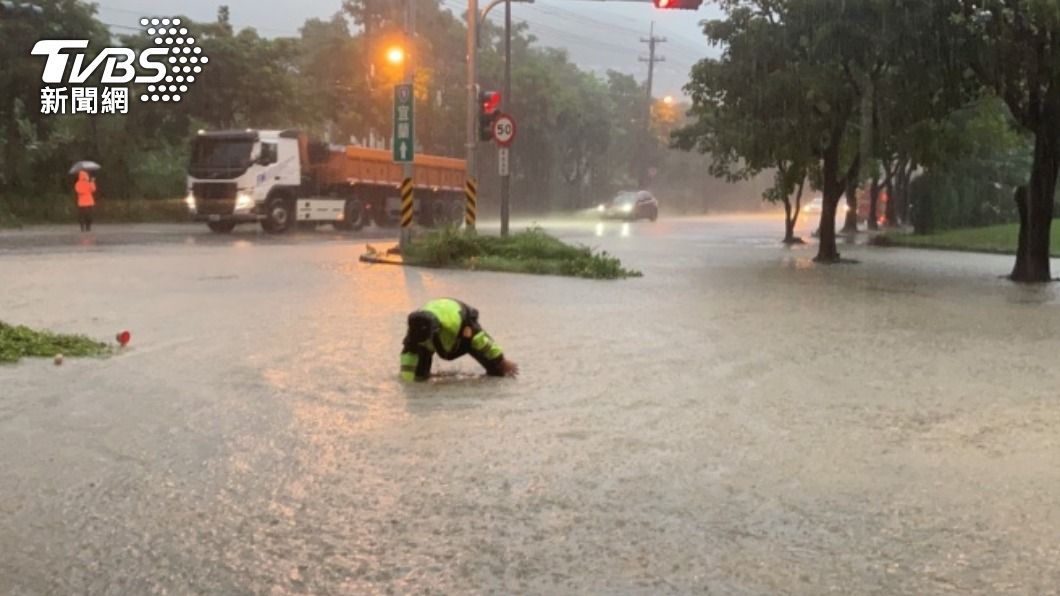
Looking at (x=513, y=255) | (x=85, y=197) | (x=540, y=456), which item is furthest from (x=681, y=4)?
(x=85, y=197)

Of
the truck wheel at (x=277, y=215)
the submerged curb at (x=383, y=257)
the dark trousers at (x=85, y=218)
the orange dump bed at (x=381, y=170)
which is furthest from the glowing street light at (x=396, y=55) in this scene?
the dark trousers at (x=85, y=218)

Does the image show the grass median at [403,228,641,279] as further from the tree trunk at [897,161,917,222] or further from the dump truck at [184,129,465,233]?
the tree trunk at [897,161,917,222]

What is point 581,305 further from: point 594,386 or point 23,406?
point 23,406

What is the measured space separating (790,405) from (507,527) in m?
3.70

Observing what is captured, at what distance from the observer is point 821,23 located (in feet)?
69.4

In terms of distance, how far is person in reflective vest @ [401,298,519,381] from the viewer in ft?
30.0

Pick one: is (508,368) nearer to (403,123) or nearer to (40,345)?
(40,345)

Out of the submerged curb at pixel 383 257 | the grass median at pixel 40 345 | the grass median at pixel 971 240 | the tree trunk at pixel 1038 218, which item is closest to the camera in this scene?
the grass median at pixel 40 345

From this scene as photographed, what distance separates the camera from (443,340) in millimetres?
9367

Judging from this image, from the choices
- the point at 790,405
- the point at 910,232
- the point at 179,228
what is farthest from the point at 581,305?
the point at 910,232

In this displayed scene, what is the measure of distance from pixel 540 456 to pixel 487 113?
18.6 metres

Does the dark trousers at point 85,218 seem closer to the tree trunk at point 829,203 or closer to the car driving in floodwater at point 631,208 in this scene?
the tree trunk at point 829,203

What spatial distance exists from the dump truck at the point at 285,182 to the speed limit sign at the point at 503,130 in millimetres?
9602

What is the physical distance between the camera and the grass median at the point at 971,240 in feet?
103
